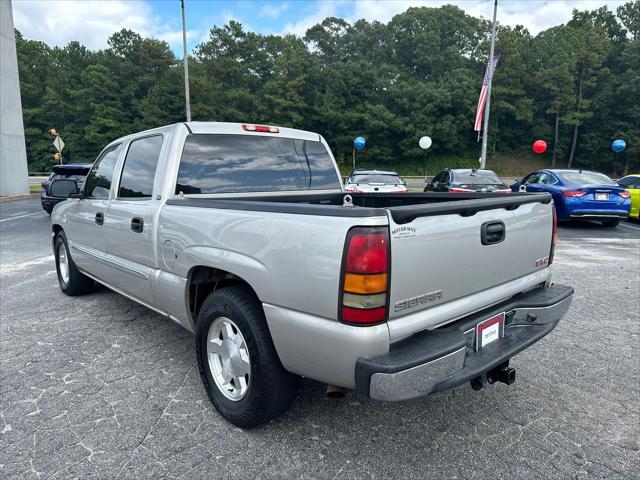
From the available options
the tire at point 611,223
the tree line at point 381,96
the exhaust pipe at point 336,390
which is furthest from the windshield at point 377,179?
the tree line at point 381,96

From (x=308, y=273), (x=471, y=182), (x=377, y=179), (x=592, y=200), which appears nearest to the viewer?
(x=308, y=273)

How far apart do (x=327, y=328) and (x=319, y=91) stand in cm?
4850

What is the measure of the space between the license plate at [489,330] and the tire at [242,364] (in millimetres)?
1037

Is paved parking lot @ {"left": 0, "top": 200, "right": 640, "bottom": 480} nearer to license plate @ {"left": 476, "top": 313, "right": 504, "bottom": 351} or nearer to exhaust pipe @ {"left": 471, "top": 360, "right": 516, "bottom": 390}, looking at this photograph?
exhaust pipe @ {"left": 471, "top": 360, "right": 516, "bottom": 390}

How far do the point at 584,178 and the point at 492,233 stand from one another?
10451 mm

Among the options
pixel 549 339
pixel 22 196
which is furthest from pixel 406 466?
pixel 22 196

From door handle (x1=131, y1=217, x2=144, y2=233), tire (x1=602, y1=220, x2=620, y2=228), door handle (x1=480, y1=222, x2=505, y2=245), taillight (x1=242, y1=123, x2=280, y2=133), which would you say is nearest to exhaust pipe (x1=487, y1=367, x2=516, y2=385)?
door handle (x1=480, y1=222, x2=505, y2=245)

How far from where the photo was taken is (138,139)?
12.1 feet

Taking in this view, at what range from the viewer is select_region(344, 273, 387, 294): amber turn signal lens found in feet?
6.23

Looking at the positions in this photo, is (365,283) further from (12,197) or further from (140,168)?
(12,197)

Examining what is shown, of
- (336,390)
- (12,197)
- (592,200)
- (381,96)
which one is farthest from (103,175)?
(381,96)

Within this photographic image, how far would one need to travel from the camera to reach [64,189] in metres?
4.25

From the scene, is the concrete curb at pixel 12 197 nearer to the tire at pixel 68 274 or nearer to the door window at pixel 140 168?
the tire at pixel 68 274

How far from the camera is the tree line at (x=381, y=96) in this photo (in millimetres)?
45594
